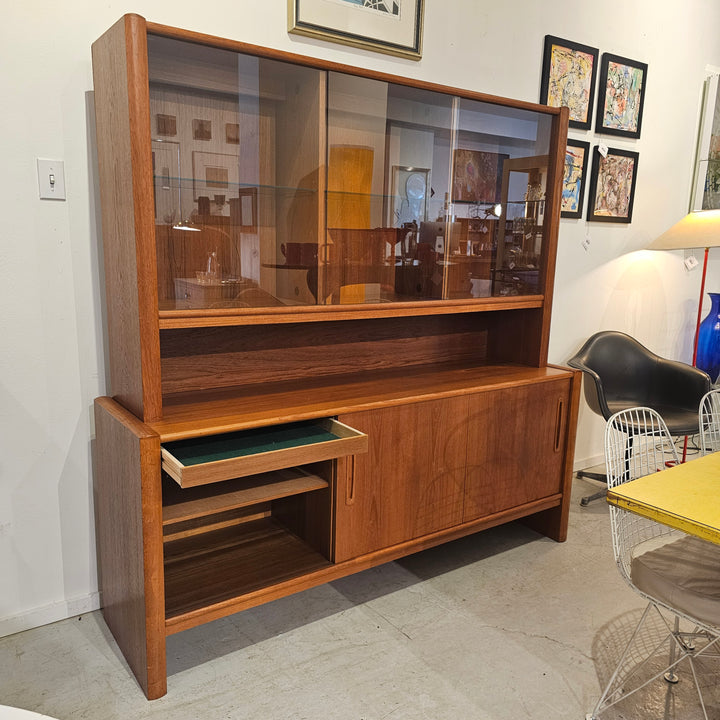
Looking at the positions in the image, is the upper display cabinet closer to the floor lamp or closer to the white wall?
the white wall

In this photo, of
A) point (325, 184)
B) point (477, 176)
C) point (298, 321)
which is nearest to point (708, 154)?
point (477, 176)


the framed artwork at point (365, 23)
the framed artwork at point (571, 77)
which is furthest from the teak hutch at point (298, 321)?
the framed artwork at point (571, 77)

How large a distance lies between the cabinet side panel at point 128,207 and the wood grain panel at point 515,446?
4.00 ft

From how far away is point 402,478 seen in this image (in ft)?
7.52

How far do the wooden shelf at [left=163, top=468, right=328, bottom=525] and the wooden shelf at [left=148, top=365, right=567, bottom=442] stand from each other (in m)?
0.25

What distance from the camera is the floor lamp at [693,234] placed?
3578 millimetres

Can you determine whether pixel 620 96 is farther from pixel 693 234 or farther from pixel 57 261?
pixel 57 261

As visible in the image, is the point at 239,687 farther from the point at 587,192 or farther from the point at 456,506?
the point at 587,192

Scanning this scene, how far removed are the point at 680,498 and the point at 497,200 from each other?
1.42 m

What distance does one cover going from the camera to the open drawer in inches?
68.1

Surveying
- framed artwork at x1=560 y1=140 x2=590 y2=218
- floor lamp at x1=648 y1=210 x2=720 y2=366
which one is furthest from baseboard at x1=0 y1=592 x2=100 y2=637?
floor lamp at x1=648 y1=210 x2=720 y2=366

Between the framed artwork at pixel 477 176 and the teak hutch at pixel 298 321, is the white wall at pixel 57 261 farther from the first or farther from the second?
the framed artwork at pixel 477 176

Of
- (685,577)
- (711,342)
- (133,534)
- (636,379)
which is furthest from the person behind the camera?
(711,342)

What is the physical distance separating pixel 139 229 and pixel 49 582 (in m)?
1.28
